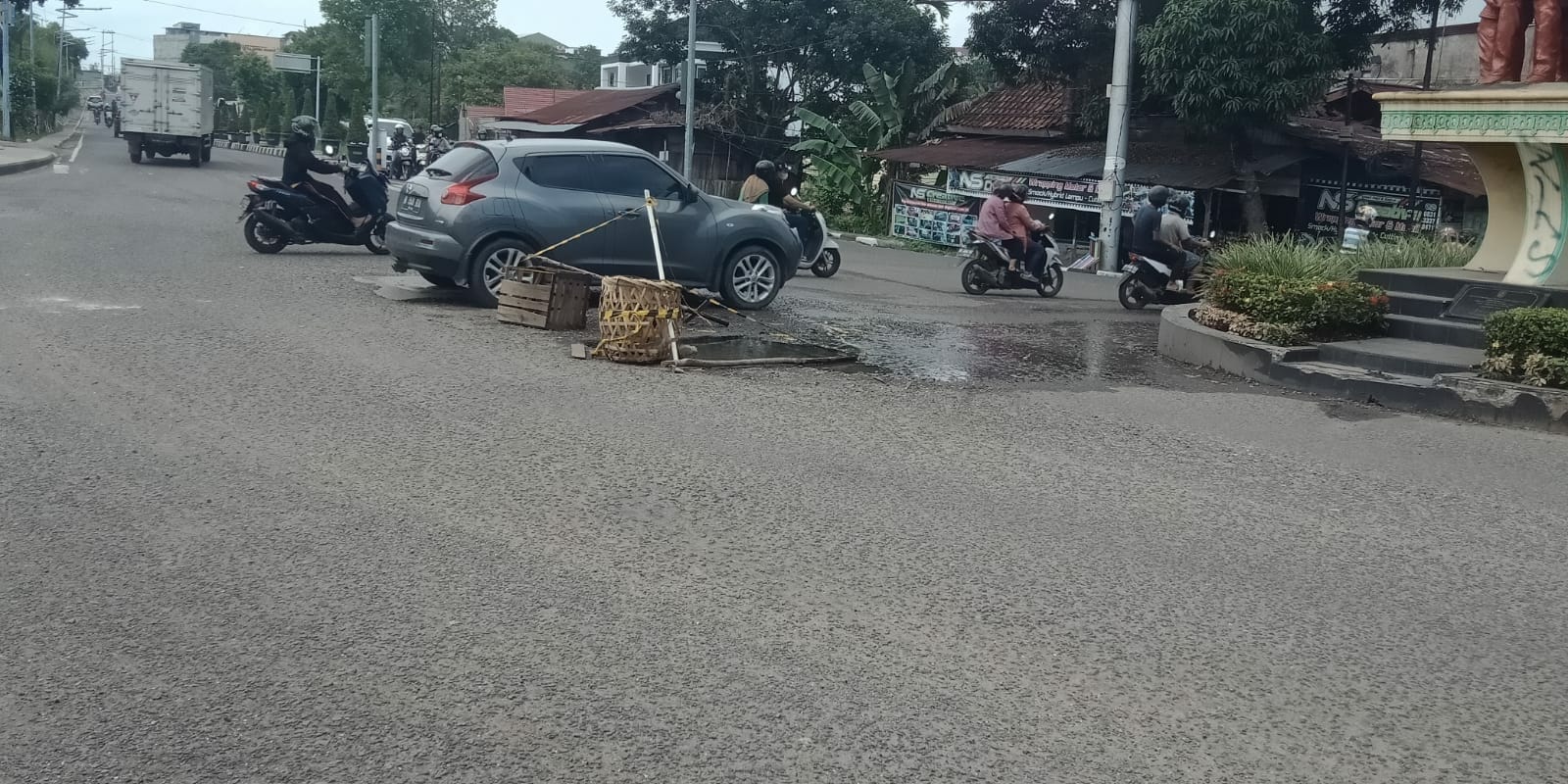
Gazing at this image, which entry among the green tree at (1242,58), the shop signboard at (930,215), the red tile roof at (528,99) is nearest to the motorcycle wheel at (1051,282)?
the green tree at (1242,58)

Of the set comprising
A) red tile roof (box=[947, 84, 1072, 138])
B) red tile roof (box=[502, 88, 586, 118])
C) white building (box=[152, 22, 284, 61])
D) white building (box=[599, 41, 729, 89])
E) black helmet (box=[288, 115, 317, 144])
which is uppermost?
white building (box=[152, 22, 284, 61])

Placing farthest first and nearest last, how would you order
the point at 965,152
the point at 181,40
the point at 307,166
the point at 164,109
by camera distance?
1. the point at 181,40
2. the point at 164,109
3. the point at 965,152
4. the point at 307,166

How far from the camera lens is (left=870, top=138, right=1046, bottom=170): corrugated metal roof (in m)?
30.5

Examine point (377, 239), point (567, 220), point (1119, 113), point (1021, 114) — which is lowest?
point (377, 239)

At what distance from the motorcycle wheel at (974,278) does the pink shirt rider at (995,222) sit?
44 centimetres

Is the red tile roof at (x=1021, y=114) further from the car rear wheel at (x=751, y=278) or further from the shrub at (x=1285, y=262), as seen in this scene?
the car rear wheel at (x=751, y=278)

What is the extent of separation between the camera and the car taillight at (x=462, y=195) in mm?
12469

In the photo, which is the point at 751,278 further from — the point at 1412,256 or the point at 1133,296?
the point at 1412,256

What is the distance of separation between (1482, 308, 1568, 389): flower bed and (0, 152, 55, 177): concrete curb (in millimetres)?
30163

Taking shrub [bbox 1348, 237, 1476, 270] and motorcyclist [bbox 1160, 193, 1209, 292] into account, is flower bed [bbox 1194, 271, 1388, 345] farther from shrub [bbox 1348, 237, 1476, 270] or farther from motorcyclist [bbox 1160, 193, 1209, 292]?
motorcyclist [bbox 1160, 193, 1209, 292]

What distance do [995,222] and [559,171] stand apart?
6971 mm

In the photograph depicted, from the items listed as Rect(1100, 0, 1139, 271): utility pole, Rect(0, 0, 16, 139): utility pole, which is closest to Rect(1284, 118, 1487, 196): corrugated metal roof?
Rect(1100, 0, 1139, 271): utility pole

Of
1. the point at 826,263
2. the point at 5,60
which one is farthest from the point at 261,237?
the point at 5,60

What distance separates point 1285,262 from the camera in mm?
12812
